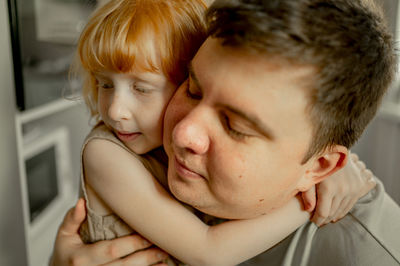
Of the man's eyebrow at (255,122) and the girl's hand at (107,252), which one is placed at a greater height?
the man's eyebrow at (255,122)

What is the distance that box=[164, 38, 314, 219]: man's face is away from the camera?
0.58m

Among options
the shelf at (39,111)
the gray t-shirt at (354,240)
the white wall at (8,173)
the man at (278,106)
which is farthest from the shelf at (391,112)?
the white wall at (8,173)

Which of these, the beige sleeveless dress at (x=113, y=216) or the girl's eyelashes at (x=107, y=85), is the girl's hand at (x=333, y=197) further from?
the girl's eyelashes at (x=107, y=85)

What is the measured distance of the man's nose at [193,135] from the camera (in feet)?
2.03

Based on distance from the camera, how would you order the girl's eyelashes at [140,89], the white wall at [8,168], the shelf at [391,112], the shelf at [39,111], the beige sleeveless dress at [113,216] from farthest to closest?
the shelf at [391,112] → the shelf at [39,111] → the white wall at [8,168] → the beige sleeveless dress at [113,216] → the girl's eyelashes at [140,89]

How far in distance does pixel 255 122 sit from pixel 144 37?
32 centimetres

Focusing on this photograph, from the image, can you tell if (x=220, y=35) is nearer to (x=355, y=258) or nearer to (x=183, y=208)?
(x=183, y=208)

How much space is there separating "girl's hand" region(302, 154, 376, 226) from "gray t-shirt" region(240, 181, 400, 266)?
0.06 feet

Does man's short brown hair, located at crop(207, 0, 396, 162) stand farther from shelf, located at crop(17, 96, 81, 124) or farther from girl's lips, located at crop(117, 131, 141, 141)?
shelf, located at crop(17, 96, 81, 124)

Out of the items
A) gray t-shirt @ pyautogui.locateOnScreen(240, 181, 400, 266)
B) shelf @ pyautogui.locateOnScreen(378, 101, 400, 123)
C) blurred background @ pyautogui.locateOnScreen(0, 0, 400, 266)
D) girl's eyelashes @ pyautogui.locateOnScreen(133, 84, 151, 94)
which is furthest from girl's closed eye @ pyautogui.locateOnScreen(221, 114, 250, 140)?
shelf @ pyautogui.locateOnScreen(378, 101, 400, 123)

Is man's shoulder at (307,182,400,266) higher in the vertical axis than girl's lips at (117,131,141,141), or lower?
lower

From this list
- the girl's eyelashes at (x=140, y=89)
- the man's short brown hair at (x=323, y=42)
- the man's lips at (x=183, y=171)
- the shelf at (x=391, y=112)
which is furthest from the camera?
the shelf at (x=391, y=112)

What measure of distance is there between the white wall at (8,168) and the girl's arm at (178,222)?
523mm

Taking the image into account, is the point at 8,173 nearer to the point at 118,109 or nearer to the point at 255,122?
the point at 118,109
